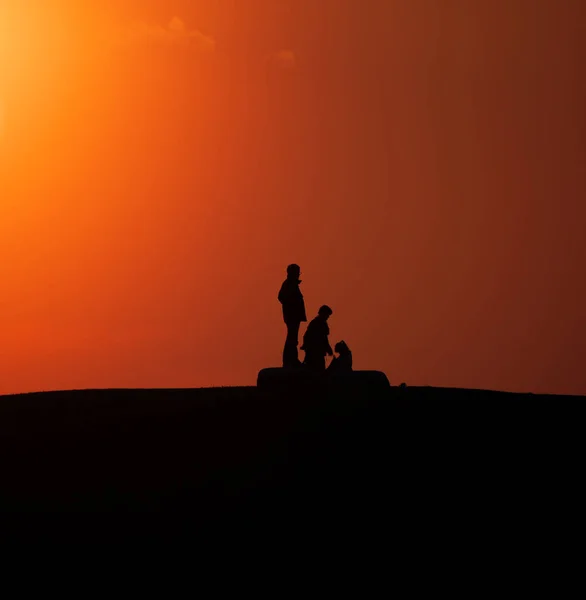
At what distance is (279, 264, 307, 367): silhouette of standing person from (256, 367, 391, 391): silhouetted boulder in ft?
2.23

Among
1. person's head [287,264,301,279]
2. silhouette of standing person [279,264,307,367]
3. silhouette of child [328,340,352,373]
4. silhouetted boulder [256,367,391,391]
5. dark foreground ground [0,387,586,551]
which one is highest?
person's head [287,264,301,279]

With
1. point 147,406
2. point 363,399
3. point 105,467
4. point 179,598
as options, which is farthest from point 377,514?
point 147,406

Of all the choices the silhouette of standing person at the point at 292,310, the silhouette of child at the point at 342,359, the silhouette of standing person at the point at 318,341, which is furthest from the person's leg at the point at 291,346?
the silhouette of child at the point at 342,359

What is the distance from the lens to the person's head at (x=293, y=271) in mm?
25281

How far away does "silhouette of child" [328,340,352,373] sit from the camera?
24.8 metres

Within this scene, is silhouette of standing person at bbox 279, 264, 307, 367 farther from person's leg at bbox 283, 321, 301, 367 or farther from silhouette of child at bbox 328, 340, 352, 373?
silhouette of child at bbox 328, 340, 352, 373

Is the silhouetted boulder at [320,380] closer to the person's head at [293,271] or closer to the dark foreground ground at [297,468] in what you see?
the dark foreground ground at [297,468]

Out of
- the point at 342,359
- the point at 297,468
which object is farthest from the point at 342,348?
the point at 297,468

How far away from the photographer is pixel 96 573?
1391cm

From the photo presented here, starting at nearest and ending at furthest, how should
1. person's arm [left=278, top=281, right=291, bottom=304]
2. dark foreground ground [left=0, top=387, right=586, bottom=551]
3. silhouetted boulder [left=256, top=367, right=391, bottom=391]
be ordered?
dark foreground ground [left=0, top=387, right=586, bottom=551], silhouetted boulder [left=256, top=367, right=391, bottom=391], person's arm [left=278, top=281, right=291, bottom=304]

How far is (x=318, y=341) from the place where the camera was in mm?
24969

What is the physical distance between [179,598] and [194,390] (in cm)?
1480

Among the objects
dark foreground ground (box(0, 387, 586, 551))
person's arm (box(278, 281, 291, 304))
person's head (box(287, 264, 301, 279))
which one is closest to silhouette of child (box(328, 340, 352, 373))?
dark foreground ground (box(0, 387, 586, 551))

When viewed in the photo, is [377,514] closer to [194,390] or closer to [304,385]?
[304,385]
